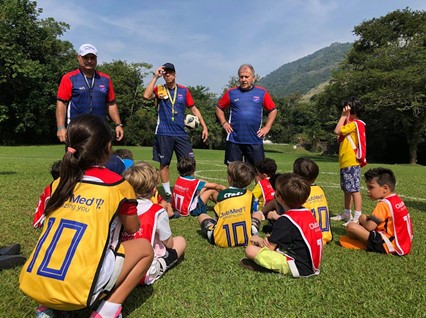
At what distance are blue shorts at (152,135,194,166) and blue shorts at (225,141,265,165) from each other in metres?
0.90

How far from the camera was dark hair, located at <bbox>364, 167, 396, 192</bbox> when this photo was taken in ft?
13.7

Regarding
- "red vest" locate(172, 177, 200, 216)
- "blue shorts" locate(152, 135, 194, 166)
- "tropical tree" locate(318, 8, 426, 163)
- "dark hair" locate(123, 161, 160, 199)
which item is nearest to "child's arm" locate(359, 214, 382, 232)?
"dark hair" locate(123, 161, 160, 199)

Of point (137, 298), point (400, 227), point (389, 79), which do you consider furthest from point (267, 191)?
point (389, 79)

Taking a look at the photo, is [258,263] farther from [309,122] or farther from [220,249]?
[309,122]

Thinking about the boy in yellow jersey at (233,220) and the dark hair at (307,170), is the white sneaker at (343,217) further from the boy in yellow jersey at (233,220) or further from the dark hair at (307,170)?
the boy in yellow jersey at (233,220)

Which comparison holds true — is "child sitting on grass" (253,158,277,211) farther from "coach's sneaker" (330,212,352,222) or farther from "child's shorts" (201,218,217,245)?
"child's shorts" (201,218,217,245)

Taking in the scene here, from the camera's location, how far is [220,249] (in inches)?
167

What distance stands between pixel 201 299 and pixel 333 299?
1130mm

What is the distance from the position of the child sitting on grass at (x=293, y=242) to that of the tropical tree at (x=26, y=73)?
39307 mm

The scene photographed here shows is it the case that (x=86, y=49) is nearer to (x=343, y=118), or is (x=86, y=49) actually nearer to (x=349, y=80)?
(x=343, y=118)

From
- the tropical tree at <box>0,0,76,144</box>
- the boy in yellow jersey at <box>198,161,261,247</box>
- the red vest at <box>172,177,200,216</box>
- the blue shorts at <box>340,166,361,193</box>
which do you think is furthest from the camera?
the tropical tree at <box>0,0,76,144</box>

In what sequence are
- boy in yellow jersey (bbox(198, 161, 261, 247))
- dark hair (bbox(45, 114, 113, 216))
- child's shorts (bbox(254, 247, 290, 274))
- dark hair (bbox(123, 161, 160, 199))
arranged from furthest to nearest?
boy in yellow jersey (bbox(198, 161, 261, 247)), dark hair (bbox(123, 161, 160, 199)), child's shorts (bbox(254, 247, 290, 274)), dark hair (bbox(45, 114, 113, 216))

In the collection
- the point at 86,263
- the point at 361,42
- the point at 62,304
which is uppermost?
the point at 361,42

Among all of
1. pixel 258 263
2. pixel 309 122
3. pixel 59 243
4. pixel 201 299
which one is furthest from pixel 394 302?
pixel 309 122
